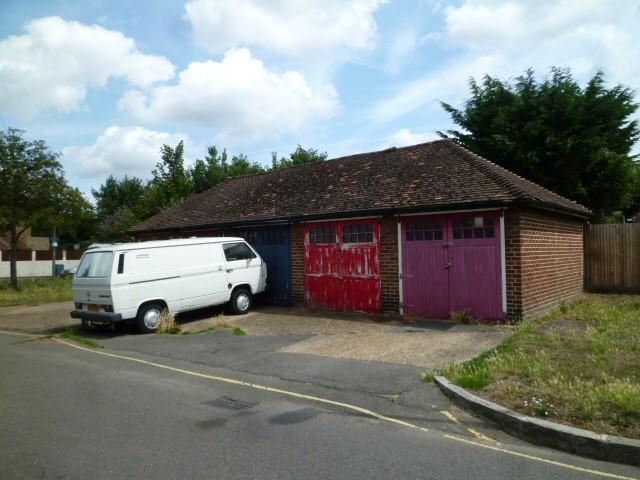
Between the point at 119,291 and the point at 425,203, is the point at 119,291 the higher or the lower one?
the lower one

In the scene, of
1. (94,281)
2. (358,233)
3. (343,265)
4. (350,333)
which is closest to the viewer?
(350,333)

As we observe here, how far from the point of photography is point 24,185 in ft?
71.5

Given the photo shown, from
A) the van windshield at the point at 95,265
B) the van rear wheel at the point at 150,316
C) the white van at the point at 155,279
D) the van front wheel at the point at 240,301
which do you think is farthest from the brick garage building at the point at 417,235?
the van windshield at the point at 95,265

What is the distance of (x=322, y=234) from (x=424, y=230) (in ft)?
10.1

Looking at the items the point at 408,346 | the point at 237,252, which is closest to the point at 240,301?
the point at 237,252

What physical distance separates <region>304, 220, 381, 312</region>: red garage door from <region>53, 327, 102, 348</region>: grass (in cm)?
551

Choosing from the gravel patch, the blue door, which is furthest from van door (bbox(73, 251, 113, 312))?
the blue door

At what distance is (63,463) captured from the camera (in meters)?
3.96

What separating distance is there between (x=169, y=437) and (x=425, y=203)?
764 cm

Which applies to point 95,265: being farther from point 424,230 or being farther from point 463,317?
point 463,317

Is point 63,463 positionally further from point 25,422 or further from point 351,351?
point 351,351

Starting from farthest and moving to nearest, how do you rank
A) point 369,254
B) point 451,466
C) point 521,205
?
point 369,254
point 521,205
point 451,466

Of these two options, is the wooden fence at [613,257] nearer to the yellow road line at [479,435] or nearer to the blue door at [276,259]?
the blue door at [276,259]

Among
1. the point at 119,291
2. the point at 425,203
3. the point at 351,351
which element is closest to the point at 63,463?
the point at 351,351
